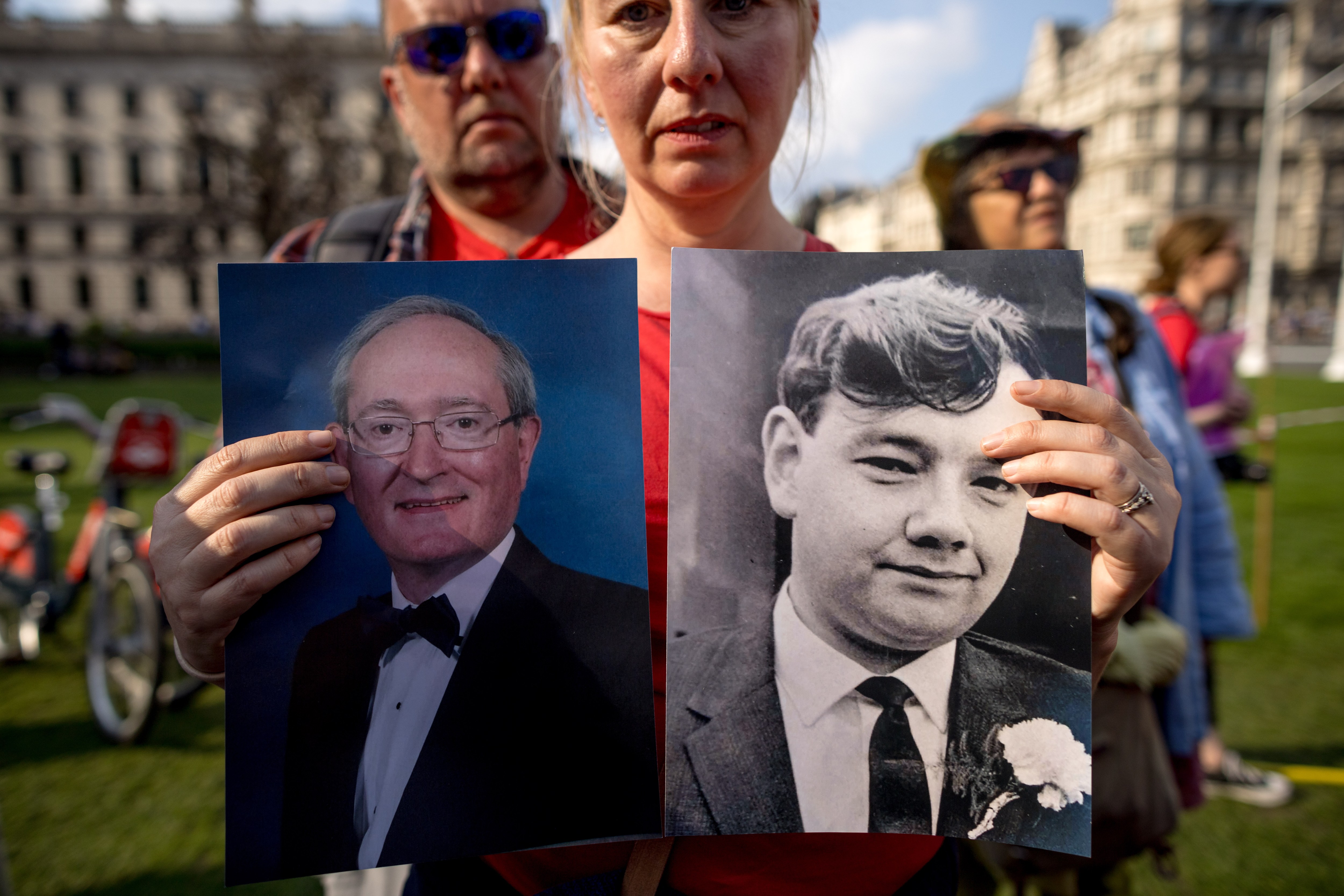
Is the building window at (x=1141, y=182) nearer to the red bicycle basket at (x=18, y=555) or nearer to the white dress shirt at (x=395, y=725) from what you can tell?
the red bicycle basket at (x=18, y=555)

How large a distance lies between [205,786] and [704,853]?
3222 millimetres

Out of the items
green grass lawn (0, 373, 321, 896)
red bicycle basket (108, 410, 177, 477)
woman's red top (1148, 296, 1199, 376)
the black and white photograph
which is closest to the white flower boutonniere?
the black and white photograph

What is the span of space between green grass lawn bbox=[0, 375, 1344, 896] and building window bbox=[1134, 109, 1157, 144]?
4572cm

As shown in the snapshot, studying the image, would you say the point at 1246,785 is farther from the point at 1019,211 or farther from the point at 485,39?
the point at 485,39

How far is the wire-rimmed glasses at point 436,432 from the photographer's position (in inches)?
33.9

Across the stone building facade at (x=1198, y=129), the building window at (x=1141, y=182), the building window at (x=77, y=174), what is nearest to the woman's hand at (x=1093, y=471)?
the stone building facade at (x=1198, y=129)

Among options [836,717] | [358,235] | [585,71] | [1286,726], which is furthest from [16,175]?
[1286,726]

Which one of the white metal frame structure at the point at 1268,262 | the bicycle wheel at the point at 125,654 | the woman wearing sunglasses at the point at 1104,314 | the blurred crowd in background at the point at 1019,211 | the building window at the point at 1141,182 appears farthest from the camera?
the building window at the point at 1141,182

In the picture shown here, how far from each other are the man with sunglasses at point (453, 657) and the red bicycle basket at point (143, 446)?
151 inches

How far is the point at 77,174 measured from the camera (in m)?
44.6

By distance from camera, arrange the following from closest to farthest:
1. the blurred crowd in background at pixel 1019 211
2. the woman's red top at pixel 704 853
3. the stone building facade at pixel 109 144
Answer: the woman's red top at pixel 704 853
the blurred crowd in background at pixel 1019 211
the stone building facade at pixel 109 144

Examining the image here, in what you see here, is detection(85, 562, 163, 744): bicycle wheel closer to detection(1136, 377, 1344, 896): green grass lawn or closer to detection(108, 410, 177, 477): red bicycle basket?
detection(108, 410, 177, 477): red bicycle basket

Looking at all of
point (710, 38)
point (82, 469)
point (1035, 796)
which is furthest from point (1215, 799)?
point (82, 469)

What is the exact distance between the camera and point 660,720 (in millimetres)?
958
